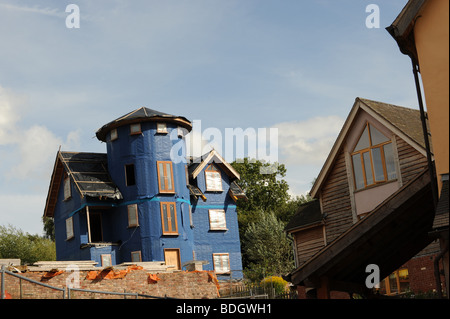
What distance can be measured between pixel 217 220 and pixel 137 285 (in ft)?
51.5

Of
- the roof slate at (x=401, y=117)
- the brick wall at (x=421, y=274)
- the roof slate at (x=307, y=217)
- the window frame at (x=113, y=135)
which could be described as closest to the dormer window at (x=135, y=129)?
the window frame at (x=113, y=135)

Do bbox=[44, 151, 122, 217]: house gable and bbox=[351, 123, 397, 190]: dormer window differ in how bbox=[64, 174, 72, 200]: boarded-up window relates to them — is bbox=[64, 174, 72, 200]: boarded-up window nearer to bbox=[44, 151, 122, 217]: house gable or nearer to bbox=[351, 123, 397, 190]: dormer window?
bbox=[44, 151, 122, 217]: house gable

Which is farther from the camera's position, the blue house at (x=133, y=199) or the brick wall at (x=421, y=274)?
the blue house at (x=133, y=199)

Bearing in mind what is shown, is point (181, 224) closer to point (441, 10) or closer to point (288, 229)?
A: point (288, 229)

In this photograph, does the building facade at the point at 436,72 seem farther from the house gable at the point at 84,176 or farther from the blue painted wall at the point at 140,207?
the house gable at the point at 84,176

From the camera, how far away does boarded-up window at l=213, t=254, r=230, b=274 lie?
46.4 metres

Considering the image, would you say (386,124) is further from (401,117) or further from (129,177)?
(129,177)

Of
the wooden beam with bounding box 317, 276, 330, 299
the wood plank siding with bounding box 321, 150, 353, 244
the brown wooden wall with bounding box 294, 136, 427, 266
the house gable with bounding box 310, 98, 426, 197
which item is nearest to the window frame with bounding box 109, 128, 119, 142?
the brown wooden wall with bounding box 294, 136, 427, 266

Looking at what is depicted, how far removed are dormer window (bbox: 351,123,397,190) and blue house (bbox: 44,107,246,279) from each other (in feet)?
58.2

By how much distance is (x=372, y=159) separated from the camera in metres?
→ 26.5

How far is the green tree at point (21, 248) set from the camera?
64.4 metres

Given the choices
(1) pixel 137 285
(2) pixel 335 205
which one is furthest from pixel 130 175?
(2) pixel 335 205

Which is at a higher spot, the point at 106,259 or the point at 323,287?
the point at 106,259

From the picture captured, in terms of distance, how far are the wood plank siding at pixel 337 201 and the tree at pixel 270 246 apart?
2918 centimetres
